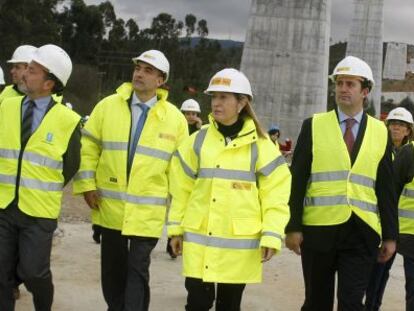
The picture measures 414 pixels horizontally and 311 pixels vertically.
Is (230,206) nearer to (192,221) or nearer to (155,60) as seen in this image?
(192,221)

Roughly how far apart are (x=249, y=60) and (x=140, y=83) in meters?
21.2

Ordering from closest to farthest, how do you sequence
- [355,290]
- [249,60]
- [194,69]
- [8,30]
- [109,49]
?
[355,290], [249,60], [8,30], [109,49], [194,69]

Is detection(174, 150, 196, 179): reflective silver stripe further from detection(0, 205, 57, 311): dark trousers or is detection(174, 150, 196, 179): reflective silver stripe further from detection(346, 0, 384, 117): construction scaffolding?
detection(346, 0, 384, 117): construction scaffolding

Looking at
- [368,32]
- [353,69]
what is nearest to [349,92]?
[353,69]

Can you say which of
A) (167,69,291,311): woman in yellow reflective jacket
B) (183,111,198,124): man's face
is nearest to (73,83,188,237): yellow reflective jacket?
(167,69,291,311): woman in yellow reflective jacket

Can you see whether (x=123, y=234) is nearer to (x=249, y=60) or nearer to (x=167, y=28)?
(x=249, y=60)

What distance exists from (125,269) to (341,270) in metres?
1.69

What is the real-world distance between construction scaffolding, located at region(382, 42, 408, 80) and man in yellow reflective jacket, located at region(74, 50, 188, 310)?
283ft

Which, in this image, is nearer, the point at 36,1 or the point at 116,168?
the point at 116,168

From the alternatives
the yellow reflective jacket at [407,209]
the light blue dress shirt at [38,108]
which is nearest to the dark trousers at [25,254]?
the light blue dress shirt at [38,108]

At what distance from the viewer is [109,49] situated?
6025 centimetres

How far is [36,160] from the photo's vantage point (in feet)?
16.8

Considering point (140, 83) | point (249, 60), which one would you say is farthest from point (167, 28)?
point (140, 83)

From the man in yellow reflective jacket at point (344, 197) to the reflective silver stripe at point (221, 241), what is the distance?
70 centimetres
